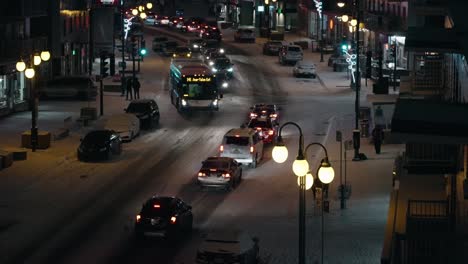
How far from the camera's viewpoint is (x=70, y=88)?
75750mm

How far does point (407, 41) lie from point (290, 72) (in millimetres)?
60725

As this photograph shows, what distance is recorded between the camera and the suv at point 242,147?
52.2 metres

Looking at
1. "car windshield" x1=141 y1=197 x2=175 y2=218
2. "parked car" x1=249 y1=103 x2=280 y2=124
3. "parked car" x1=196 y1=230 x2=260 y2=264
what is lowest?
"parked car" x1=196 y1=230 x2=260 y2=264

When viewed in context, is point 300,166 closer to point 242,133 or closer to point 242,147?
point 242,147

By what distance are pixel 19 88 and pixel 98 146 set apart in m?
19.1

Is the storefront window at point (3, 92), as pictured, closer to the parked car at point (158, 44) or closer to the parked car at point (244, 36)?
the parked car at point (158, 44)

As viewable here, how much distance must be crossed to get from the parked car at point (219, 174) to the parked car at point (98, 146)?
656 centimetres

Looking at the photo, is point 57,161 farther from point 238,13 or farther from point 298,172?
point 238,13

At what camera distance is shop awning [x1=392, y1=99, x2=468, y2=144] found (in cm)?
2272

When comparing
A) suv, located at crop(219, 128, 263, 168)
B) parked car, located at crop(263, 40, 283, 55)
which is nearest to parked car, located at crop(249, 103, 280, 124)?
suv, located at crop(219, 128, 263, 168)

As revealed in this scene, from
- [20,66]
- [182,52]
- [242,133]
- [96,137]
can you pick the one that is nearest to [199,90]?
[242,133]

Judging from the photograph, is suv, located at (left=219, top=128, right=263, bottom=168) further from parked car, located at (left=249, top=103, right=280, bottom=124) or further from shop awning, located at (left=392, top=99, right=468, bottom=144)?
shop awning, located at (left=392, top=99, right=468, bottom=144)

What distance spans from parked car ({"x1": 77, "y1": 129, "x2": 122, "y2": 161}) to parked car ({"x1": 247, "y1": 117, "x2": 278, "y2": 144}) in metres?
7.50

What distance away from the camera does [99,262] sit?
3497cm
